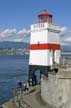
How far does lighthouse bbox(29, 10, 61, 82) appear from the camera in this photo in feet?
87.2

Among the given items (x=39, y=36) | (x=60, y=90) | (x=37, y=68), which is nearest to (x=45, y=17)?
(x=39, y=36)

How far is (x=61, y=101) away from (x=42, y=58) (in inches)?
374

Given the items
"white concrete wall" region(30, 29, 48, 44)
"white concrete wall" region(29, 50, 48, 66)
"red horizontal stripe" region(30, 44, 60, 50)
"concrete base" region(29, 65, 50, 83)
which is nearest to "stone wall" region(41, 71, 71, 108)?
"concrete base" region(29, 65, 50, 83)

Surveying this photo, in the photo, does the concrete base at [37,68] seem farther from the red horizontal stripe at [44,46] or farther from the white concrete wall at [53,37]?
the white concrete wall at [53,37]

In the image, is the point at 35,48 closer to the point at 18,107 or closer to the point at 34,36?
the point at 34,36

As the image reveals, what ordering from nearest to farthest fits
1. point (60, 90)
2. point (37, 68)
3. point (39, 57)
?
point (60, 90)
point (39, 57)
point (37, 68)

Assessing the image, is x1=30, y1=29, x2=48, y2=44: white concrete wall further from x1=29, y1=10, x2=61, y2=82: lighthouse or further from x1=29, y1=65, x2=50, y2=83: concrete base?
x1=29, y1=65, x2=50, y2=83: concrete base

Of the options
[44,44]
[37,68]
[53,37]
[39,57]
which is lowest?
[37,68]

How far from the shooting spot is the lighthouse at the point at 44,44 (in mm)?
26594

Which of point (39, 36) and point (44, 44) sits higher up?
point (39, 36)

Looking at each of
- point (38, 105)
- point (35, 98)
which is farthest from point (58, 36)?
point (38, 105)

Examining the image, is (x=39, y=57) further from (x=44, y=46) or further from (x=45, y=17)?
(x=45, y=17)

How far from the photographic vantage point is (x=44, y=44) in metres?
26.6

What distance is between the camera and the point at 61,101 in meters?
17.8
